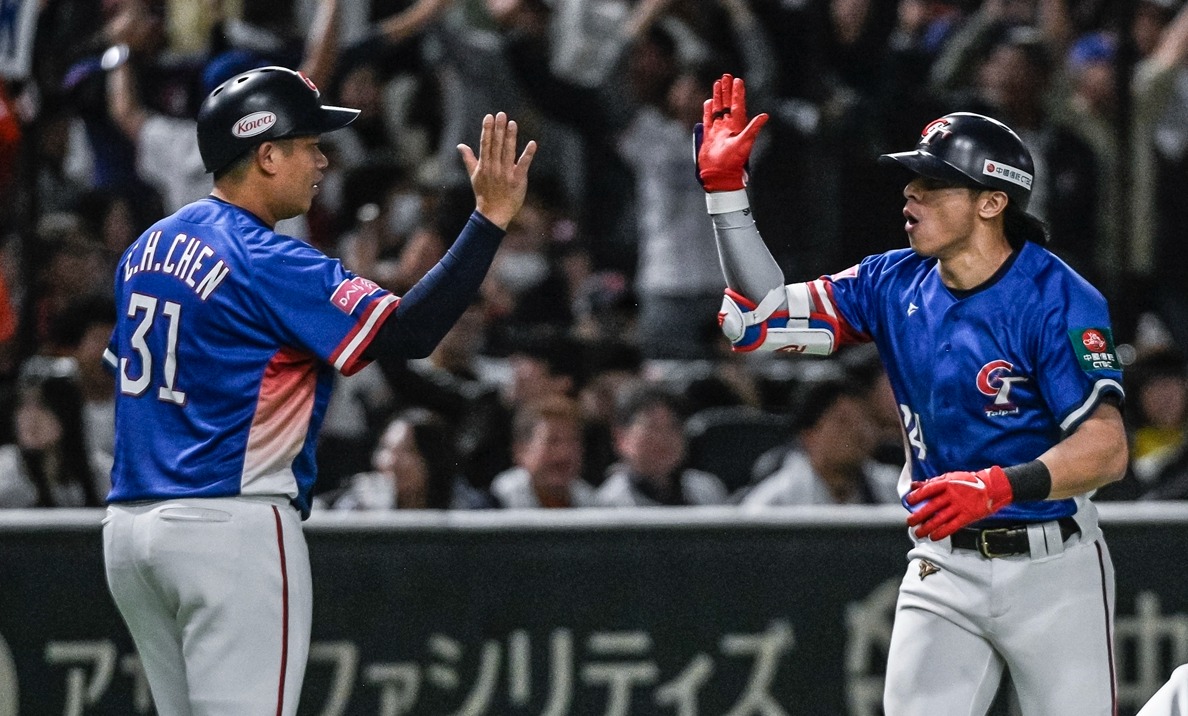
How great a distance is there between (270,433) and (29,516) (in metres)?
2.09

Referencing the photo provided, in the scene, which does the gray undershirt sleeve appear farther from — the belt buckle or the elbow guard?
the belt buckle

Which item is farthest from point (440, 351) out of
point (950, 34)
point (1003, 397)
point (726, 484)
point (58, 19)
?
point (1003, 397)

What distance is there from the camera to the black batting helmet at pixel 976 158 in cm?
429

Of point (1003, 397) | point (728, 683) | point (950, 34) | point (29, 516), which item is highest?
point (950, 34)

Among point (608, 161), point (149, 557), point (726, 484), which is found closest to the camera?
point (149, 557)

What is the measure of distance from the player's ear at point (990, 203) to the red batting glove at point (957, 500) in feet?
2.29

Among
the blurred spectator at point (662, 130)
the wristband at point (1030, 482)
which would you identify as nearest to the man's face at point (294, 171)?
the wristband at point (1030, 482)

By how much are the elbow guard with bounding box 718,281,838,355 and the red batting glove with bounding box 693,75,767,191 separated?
0.95 feet

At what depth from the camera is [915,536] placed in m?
4.10

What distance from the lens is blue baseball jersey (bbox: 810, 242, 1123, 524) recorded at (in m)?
4.18

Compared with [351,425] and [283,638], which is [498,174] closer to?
[283,638]

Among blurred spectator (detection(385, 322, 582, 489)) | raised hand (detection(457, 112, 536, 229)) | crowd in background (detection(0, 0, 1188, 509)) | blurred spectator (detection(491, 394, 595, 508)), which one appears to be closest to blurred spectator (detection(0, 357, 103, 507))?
crowd in background (detection(0, 0, 1188, 509))

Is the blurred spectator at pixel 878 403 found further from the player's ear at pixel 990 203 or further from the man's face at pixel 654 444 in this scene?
the player's ear at pixel 990 203

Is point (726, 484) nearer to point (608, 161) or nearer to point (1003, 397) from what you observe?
point (608, 161)
